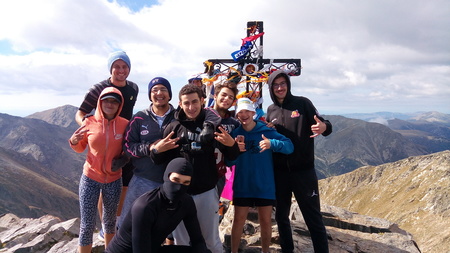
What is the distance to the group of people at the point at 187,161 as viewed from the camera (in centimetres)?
529

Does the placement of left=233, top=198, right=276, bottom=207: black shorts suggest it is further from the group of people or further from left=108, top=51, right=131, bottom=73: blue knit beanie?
left=108, top=51, right=131, bottom=73: blue knit beanie

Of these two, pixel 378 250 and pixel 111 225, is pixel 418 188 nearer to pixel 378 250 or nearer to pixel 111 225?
pixel 378 250

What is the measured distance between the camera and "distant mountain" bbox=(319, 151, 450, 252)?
188 feet

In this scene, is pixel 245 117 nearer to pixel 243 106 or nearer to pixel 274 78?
pixel 243 106

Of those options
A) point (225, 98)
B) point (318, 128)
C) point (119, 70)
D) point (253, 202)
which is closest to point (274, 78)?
point (225, 98)

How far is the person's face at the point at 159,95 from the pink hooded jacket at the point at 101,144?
0.84 metres

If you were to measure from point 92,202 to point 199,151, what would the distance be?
118 inches

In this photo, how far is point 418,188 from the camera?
8456 cm

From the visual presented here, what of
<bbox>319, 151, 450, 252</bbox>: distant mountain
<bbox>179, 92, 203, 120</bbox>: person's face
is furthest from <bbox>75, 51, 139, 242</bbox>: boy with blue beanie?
<bbox>319, 151, 450, 252</bbox>: distant mountain

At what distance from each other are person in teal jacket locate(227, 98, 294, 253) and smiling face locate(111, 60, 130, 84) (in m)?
3.27

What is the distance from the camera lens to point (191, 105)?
5.79m

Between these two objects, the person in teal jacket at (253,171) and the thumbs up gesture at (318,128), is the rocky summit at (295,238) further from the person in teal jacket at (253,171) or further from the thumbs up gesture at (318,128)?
the thumbs up gesture at (318,128)

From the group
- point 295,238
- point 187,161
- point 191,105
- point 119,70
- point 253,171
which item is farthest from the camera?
point 295,238

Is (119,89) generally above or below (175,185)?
above
